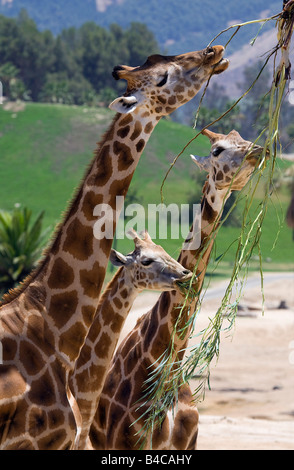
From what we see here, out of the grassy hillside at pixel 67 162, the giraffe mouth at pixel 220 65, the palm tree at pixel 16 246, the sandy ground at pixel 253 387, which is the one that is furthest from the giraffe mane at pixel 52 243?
the grassy hillside at pixel 67 162

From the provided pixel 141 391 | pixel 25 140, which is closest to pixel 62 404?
pixel 141 391

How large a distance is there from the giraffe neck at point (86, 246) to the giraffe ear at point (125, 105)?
22cm

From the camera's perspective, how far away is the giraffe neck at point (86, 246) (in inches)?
217

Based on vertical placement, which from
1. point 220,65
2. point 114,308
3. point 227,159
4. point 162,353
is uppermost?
point 220,65

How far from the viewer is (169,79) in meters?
5.48

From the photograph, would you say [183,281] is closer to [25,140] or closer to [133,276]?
[133,276]

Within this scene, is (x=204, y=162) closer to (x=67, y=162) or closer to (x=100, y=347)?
(x=100, y=347)

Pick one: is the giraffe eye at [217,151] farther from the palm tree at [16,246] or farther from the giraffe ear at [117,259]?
the palm tree at [16,246]

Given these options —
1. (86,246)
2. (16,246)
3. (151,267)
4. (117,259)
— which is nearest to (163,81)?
(86,246)

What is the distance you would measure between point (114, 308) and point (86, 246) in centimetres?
132

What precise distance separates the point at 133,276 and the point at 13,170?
56.9 meters

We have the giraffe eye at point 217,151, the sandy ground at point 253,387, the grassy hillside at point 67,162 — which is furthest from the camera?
the grassy hillside at point 67,162

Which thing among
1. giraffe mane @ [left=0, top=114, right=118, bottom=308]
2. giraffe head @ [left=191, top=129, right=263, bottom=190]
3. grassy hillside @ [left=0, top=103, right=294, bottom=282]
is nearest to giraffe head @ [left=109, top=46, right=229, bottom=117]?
giraffe mane @ [left=0, top=114, right=118, bottom=308]

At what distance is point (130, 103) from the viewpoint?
5.34 m
